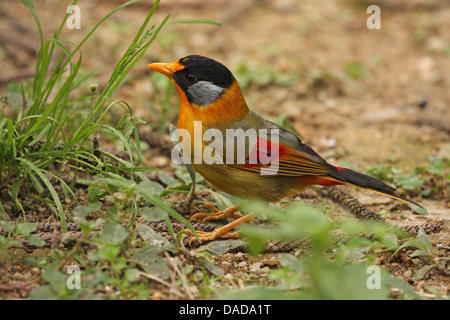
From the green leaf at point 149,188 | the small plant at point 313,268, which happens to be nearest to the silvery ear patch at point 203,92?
the green leaf at point 149,188

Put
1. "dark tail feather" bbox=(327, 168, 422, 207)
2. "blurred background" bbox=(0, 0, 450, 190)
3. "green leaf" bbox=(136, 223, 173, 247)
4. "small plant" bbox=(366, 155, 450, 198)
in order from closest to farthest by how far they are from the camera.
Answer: "green leaf" bbox=(136, 223, 173, 247) → "dark tail feather" bbox=(327, 168, 422, 207) → "small plant" bbox=(366, 155, 450, 198) → "blurred background" bbox=(0, 0, 450, 190)

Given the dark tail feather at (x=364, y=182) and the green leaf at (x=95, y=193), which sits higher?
the dark tail feather at (x=364, y=182)

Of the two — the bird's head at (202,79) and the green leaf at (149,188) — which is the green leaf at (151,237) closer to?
the green leaf at (149,188)

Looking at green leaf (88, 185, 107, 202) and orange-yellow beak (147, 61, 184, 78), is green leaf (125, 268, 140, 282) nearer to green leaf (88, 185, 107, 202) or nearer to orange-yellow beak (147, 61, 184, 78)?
green leaf (88, 185, 107, 202)

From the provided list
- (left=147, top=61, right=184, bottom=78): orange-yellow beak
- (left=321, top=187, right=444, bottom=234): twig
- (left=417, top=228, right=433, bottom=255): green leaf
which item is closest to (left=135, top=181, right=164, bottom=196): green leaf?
(left=147, top=61, right=184, bottom=78): orange-yellow beak

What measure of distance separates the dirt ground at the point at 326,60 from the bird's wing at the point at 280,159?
0.64 metres

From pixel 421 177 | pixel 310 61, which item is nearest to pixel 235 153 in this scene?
pixel 421 177

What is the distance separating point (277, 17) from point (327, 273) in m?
6.52

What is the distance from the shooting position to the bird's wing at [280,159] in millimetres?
3895

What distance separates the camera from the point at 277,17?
8289mm

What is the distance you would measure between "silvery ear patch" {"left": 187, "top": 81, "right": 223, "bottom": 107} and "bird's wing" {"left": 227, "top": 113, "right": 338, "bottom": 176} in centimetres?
39

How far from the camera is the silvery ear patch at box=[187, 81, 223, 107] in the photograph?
4.03 m
